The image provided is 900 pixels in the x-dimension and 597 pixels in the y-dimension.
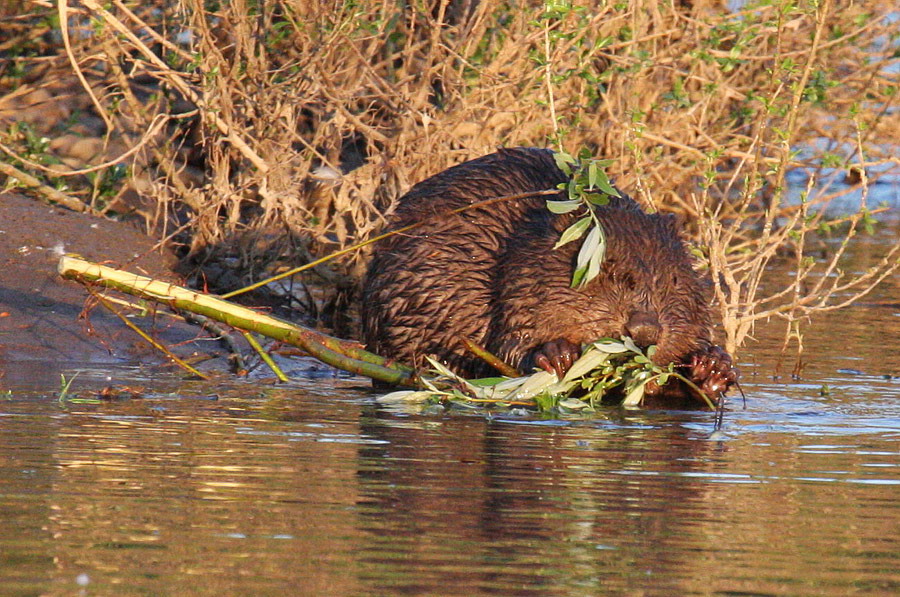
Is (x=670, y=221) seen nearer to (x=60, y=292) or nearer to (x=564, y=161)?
(x=564, y=161)

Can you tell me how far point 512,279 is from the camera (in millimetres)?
6754

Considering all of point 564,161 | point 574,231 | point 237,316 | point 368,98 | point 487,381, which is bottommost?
→ point 487,381

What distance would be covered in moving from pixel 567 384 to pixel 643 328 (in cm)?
40

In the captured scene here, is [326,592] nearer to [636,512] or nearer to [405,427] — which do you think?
[636,512]

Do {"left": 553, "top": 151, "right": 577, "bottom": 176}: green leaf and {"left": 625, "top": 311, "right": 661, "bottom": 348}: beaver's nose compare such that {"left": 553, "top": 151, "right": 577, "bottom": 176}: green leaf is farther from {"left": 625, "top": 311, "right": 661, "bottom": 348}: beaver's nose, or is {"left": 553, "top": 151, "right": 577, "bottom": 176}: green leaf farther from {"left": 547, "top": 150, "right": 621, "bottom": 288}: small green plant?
{"left": 625, "top": 311, "right": 661, "bottom": 348}: beaver's nose

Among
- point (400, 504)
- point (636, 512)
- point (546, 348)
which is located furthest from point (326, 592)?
point (546, 348)

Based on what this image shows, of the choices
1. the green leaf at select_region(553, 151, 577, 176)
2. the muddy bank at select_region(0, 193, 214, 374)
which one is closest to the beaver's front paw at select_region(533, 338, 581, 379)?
the green leaf at select_region(553, 151, 577, 176)

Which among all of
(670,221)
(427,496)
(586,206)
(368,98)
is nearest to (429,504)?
(427,496)

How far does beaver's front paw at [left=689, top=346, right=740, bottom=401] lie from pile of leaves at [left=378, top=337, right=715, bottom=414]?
0.07 m

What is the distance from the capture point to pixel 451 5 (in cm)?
991

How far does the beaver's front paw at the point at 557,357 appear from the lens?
21.2 ft

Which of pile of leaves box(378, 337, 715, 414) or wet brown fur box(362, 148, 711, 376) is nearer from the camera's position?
pile of leaves box(378, 337, 715, 414)

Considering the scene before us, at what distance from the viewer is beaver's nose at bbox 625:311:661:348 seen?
21.2ft

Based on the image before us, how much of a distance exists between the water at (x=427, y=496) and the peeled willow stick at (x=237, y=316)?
155mm
